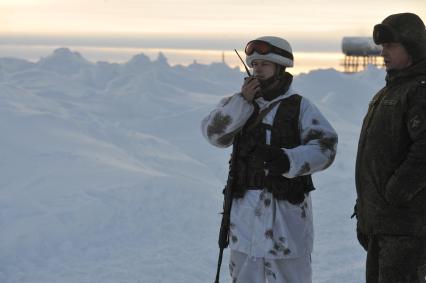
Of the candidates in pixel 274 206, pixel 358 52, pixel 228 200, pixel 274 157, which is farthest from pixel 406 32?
pixel 358 52

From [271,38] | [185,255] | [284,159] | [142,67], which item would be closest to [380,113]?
[284,159]

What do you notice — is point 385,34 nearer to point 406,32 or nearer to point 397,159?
point 406,32

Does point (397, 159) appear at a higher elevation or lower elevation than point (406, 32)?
lower

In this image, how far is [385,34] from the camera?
328 cm

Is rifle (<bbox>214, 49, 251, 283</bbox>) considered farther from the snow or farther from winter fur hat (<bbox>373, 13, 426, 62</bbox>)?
the snow

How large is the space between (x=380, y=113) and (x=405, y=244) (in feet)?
1.93

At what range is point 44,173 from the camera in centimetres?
940

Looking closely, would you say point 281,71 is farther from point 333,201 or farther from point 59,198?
point 333,201

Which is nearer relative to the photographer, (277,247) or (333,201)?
(277,247)

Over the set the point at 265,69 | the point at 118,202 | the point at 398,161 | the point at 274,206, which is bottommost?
Result: the point at 118,202

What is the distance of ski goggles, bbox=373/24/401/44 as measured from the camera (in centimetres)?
325

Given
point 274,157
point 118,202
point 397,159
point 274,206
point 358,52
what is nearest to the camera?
point 397,159

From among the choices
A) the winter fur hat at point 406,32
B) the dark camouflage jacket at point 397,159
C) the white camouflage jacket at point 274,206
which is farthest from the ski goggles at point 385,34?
the white camouflage jacket at point 274,206

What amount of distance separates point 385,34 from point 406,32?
0.30 ft
